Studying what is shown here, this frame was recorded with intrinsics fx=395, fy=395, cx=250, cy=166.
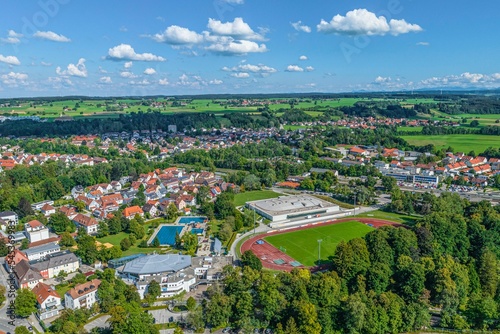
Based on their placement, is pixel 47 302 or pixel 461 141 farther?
pixel 461 141

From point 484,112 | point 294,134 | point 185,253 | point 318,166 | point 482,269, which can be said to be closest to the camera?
point 482,269

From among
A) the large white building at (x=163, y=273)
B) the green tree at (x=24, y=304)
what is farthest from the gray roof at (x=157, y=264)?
the green tree at (x=24, y=304)

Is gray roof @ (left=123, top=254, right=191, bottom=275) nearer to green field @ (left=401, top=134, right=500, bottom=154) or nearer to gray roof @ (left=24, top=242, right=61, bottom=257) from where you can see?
gray roof @ (left=24, top=242, right=61, bottom=257)

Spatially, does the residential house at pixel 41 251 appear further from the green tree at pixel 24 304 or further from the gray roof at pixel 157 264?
the gray roof at pixel 157 264

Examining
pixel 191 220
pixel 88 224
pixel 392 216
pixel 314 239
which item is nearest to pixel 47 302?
pixel 88 224

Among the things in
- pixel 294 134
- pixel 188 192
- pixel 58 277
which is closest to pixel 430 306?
pixel 58 277

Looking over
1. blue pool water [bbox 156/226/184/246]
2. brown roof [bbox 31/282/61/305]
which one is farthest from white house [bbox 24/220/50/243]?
brown roof [bbox 31/282/61/305]

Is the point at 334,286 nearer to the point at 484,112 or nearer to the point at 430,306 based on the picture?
the point at 430,306

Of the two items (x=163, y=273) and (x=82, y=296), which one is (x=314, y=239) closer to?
(x=163, y=273)
